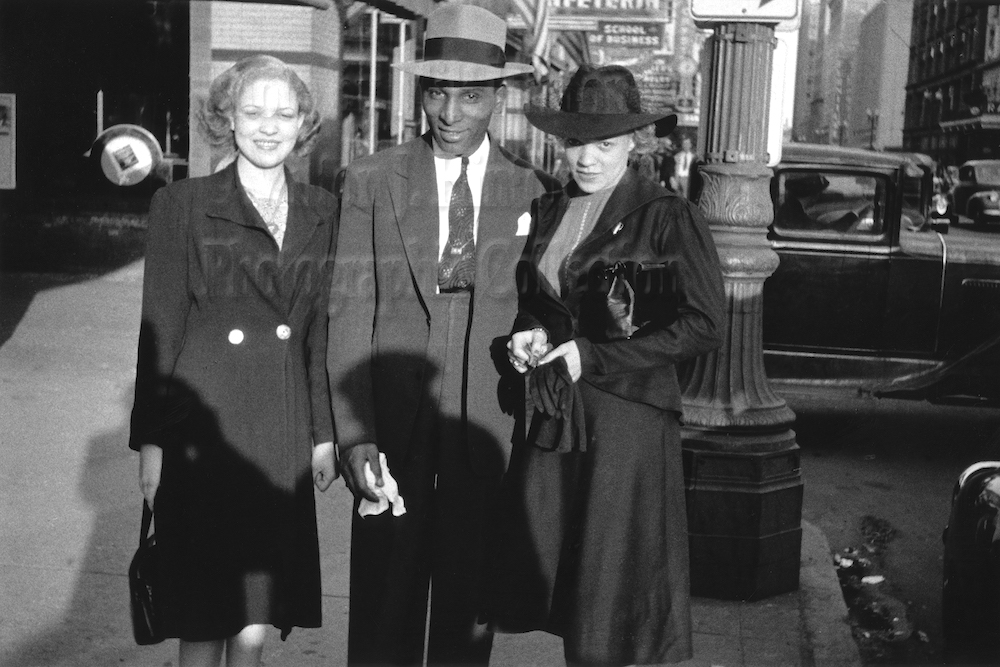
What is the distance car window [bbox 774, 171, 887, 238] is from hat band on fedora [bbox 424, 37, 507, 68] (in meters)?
5.98

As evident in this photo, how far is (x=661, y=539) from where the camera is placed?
3.20 m

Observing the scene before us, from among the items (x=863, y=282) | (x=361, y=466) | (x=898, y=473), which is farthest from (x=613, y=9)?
(x=361, y=466)

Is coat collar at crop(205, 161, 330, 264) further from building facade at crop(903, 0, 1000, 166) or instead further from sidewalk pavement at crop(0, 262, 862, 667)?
building facade at crop(903, 0, 1000, 166)

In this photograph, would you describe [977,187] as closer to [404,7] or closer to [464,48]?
[404,7]

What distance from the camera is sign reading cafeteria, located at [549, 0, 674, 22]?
48.5 feet

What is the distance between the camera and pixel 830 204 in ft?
29.3

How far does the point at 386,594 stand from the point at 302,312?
0.79 meters

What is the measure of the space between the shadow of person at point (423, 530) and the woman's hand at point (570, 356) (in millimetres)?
267

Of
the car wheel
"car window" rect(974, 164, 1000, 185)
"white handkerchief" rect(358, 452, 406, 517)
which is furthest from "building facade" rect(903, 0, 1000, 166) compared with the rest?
"white handkerchief" rect(358, 452, 406, 517)

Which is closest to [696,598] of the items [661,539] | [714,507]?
[714,507]

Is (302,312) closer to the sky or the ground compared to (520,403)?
closer to the sky

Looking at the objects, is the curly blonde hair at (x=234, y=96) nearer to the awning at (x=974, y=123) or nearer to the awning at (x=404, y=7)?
the awning at (x=404, y=7)

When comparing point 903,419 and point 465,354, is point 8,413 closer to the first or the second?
point 465,354

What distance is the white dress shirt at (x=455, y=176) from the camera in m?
3.20
